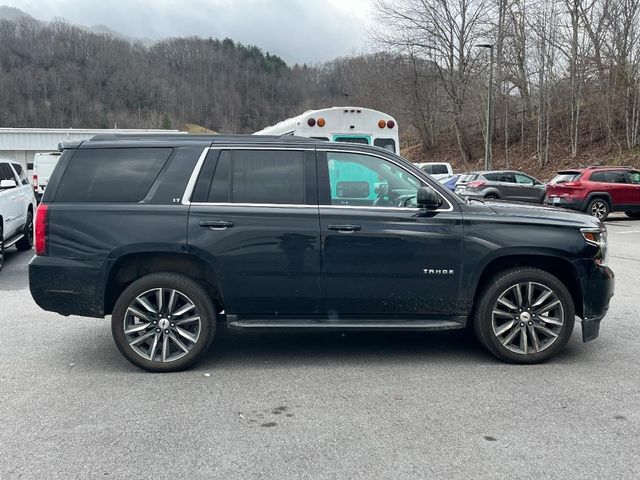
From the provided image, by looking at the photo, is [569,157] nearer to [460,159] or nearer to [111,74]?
[460,159]

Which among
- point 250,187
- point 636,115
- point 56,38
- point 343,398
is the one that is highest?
point 56,38

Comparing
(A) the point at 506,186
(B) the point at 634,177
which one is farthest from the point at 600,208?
(A) the point at 506,186

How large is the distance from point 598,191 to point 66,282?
17548 mm

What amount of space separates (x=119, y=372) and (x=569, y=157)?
32209 millimetres

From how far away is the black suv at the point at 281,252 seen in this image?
5055mm

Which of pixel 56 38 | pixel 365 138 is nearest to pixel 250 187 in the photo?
pixel 365 138

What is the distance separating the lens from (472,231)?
5.16 m

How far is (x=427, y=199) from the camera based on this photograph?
16.7 ft

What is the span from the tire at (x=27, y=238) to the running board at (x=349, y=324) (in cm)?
945

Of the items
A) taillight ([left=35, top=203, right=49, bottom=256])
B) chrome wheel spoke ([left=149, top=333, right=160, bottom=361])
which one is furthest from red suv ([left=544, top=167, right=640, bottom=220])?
taillight ([left=35, top=203, right=49, bottom=256])

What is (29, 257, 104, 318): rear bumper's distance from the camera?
5043 millimetres

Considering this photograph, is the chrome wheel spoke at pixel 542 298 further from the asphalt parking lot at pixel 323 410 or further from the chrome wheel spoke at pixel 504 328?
the asphalt parking lot at pixel 323 410

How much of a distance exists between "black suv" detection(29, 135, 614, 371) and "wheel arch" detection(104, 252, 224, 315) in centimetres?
1

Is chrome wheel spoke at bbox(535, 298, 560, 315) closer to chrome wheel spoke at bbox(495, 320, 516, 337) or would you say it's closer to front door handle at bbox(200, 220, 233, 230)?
chrome wheel spoke at bbox(495, 320, 516, 337)
